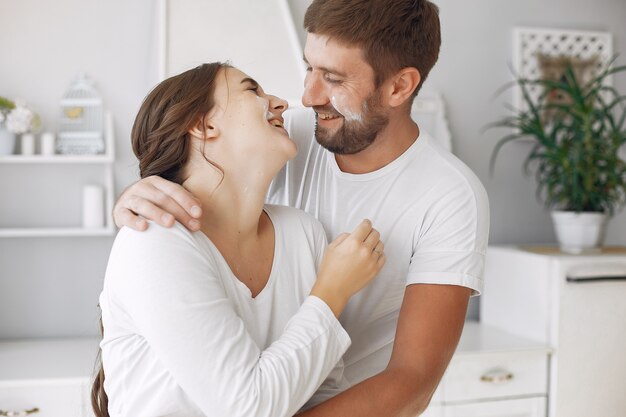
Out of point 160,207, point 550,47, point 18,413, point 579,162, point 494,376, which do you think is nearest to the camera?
point 160,207

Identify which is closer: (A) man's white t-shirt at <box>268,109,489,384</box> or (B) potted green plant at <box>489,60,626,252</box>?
(A) man's white t-shirt at <box>268,109,489,384</box>

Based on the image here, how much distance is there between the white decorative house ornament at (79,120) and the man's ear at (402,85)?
1732mm

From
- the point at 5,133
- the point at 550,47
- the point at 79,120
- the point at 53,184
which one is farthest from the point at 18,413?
the point at 550,47

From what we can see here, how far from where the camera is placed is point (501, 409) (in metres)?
3.02

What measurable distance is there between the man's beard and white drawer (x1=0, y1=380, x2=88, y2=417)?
4.82 feet

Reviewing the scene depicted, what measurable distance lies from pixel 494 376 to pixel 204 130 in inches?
83.0

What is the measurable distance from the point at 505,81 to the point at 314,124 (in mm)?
2169

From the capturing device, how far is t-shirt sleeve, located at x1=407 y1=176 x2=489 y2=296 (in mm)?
1433

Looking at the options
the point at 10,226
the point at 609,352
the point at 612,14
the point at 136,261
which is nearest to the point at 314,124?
the point at 136,261

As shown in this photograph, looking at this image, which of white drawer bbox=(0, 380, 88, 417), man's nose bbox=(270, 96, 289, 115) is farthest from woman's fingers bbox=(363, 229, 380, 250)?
white drawer bbox=(0, 380, 88, 417)

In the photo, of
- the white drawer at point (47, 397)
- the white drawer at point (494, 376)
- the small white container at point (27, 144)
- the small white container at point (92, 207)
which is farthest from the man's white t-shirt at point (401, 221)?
the small white container at point (27, 144)

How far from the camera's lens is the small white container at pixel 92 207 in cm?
300

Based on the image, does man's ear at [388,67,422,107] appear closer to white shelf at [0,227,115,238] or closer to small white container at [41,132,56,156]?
white shelf at [0,227,115,238]

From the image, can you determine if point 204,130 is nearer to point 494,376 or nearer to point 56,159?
point 56,159
